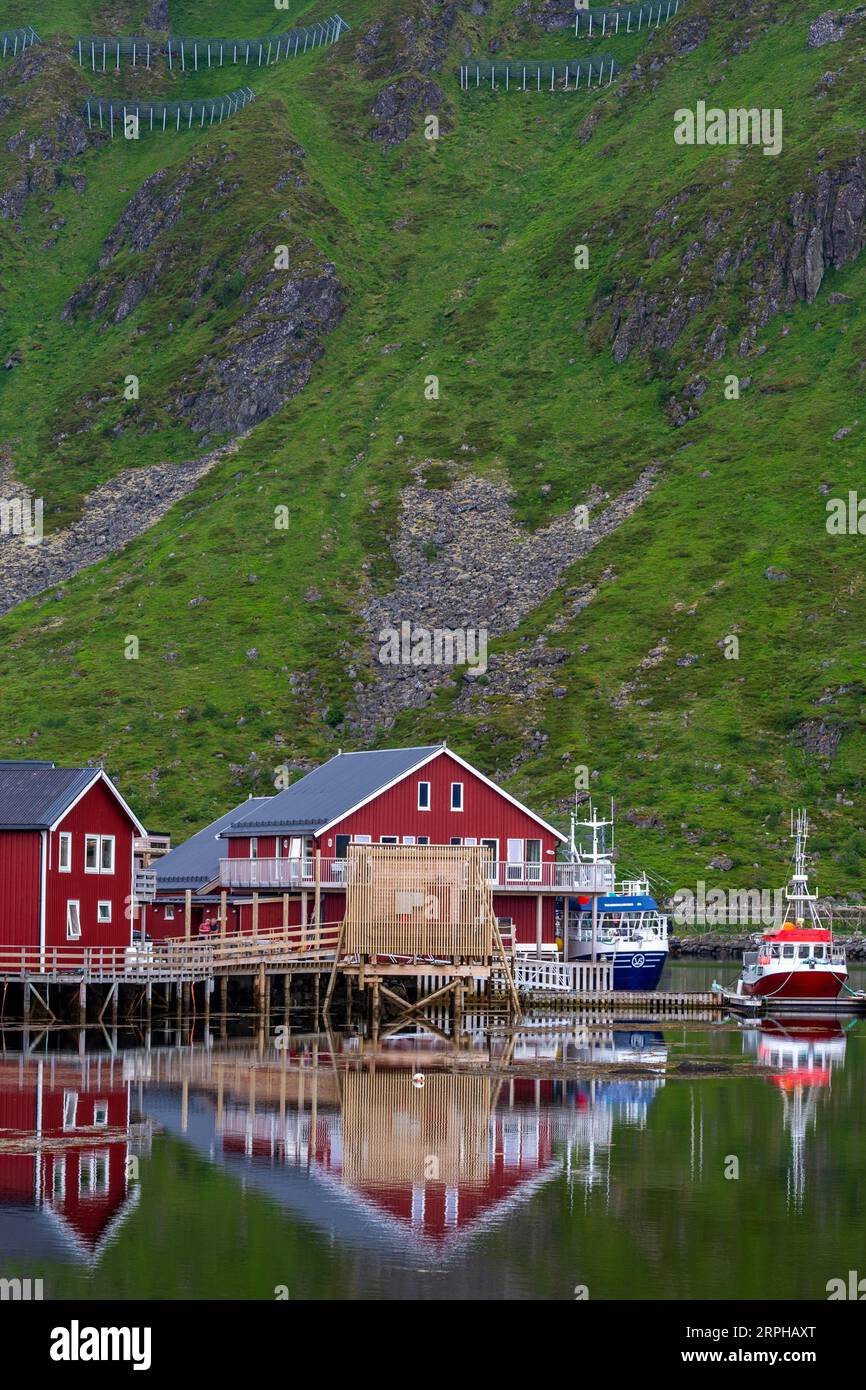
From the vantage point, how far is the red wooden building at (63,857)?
7338 cm

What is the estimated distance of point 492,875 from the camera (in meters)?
88.4

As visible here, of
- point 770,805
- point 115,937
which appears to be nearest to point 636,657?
point 770,805

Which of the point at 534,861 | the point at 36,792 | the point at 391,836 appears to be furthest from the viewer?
the point at 534,861

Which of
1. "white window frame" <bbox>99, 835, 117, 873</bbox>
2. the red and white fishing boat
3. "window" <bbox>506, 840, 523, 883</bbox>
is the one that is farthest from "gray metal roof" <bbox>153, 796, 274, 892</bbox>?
the red and white fishing boat

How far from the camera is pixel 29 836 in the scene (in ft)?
241

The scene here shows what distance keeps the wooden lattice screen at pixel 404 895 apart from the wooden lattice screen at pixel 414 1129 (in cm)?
1514

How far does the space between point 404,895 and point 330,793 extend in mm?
18528

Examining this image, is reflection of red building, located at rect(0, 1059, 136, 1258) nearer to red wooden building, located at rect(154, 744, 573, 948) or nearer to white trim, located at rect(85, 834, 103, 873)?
white trim, located at rect(85, 834, 103, 873)

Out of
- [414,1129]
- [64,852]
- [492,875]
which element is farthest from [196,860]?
[414,1129]

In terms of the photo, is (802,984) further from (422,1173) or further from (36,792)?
(422,1173)

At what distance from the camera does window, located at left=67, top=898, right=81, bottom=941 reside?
74787 millimetres

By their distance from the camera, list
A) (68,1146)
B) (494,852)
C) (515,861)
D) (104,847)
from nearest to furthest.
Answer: (68,1146) → (104,847) → (515,861) → (494,852)

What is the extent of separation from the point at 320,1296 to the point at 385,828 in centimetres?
5563
